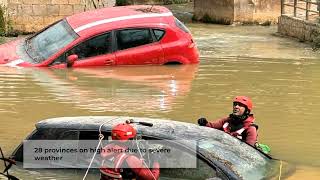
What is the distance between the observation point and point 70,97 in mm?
11211

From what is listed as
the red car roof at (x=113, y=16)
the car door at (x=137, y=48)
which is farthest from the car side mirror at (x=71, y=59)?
the car door at (x=137, y=48)

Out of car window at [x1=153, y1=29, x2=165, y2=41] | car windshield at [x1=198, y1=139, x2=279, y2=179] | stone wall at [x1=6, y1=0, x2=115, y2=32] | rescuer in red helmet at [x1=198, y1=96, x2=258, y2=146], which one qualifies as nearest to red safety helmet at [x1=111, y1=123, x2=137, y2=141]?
car windshield at [x1=198, y1=139, x2=279, y2=179]

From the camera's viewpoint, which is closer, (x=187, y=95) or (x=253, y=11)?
(x=187, y=95)

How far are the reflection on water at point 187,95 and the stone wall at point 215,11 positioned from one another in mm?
9739

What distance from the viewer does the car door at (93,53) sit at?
1281 centimetres

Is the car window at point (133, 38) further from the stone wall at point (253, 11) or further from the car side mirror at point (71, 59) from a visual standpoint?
the stone wall at point (253, 11)

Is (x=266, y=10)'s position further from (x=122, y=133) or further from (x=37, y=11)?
(x=122, y=133)

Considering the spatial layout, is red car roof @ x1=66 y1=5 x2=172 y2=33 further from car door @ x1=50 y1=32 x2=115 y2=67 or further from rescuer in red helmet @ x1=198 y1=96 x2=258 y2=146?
rescuer in red helmet @ x1=198 y1=96 x2=258 y2=146

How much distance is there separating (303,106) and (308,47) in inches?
307

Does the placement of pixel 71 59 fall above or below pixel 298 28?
above

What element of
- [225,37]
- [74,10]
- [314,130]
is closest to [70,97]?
[314,130]

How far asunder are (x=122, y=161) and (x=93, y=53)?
25.8 feet

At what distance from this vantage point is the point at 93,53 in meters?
13.1

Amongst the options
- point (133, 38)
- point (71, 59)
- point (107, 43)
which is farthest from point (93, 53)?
point (133, 38)
